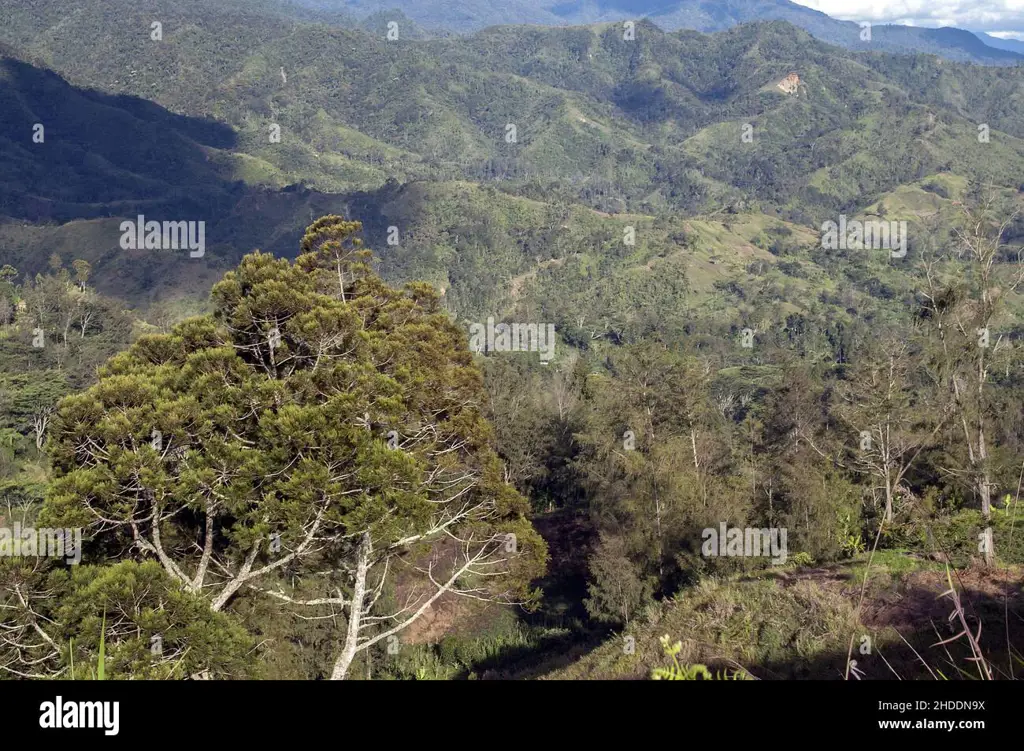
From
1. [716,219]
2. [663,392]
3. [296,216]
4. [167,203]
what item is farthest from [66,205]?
[663,392]

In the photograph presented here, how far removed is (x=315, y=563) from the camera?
47.2 ft

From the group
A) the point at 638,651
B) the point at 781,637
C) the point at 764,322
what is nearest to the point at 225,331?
the point at 638,651

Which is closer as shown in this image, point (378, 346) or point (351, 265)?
point (378, 346)

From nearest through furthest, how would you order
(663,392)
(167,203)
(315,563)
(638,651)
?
(638,651) → (315,563) → (663,392) → (167,203)

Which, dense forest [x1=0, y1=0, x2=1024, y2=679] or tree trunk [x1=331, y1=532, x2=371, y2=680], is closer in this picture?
dense forest [x1=0, y1=0, x2=1024, y2=679]

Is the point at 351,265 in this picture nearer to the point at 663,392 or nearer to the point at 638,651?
the point at 638,651

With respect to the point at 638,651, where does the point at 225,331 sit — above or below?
above

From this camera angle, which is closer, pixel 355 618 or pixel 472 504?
pixel 355 618

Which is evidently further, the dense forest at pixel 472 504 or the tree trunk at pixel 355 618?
the tree trunk at pixel 355 618

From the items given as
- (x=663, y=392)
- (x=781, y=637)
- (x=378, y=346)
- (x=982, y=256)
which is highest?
(x=982, y=256)

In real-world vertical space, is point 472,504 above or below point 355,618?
above

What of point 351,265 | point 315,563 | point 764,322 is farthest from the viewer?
point 764,322

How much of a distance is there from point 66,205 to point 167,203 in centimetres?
2452

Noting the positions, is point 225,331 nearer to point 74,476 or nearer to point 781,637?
point 74,476
